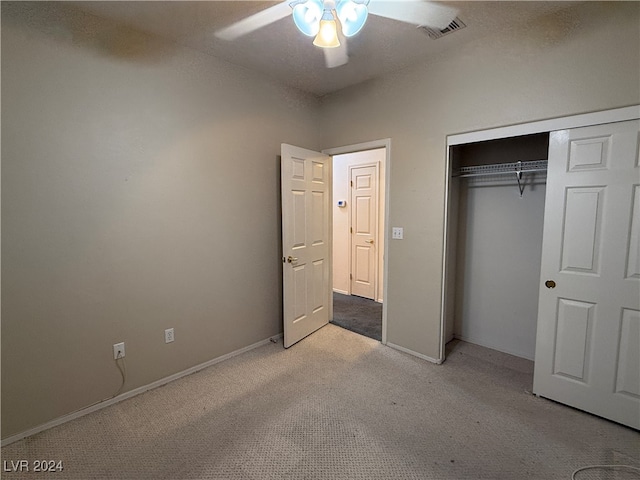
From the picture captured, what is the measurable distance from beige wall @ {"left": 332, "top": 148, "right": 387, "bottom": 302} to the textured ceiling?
5.40 ft

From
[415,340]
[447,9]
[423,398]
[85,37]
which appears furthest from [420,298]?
[85,37]

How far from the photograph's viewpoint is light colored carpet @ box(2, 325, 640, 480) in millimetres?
1621

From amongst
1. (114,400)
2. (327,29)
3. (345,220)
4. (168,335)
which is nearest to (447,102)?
(327,29)

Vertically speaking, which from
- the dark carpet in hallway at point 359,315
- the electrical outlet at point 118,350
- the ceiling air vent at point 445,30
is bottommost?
the dark carpet in hallway at point 359,315

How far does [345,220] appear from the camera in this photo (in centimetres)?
482

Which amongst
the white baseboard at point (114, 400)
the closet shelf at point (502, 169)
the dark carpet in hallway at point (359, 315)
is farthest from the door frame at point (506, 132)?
the white baseboard at point (114, 400)

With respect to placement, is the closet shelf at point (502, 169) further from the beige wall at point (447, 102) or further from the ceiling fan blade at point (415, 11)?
the ceiling fan blade at point (415, 11)

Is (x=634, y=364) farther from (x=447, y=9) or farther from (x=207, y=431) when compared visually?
(x=207, y=431)

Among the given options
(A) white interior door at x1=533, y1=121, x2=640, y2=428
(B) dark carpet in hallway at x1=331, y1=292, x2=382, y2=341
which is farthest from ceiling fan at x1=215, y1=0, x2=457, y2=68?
(B) dark carpet in hallway at x1=331, y1=292, x2=382, y2=341

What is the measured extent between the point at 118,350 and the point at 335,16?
2.73m

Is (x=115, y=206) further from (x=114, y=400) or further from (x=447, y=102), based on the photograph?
(x=447, y=102)

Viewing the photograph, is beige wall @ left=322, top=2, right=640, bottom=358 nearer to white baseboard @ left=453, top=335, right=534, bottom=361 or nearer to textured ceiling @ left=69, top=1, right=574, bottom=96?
textured ceiling @ left=69, top=1, right=574, bottom=96

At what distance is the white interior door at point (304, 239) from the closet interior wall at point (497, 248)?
1.33 m

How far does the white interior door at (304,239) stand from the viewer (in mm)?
2926
